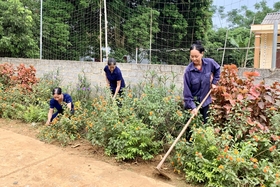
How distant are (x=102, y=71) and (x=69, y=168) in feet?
10.4

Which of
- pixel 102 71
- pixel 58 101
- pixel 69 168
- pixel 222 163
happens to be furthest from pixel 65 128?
pixel 222 163

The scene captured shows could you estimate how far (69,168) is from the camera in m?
3.08

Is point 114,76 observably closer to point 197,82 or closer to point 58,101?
point 58,101

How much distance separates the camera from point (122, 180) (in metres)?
2.81

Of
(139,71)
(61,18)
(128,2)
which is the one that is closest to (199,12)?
(128,2)

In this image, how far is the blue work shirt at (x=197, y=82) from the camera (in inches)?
125

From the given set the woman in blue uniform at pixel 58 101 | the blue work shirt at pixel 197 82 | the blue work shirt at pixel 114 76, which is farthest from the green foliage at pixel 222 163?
the woman in blue uniform at pixel 58 101

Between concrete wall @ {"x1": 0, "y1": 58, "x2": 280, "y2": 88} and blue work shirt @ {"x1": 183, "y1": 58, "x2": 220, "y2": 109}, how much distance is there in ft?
3.31

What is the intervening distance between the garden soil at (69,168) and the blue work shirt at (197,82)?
95 cm

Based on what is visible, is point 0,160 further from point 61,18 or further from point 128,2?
point 128,2

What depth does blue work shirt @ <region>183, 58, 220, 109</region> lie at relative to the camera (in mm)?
3182

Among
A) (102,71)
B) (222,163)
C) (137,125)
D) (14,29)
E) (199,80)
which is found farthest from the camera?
(14,29)

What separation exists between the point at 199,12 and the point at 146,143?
14.7m

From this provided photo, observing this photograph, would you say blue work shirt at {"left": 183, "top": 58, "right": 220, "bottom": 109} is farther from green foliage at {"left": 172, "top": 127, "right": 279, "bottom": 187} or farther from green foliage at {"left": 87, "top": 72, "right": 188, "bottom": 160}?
green foliage at {"left": 172, "top": 127, "right": 279, "bottom": 187}
